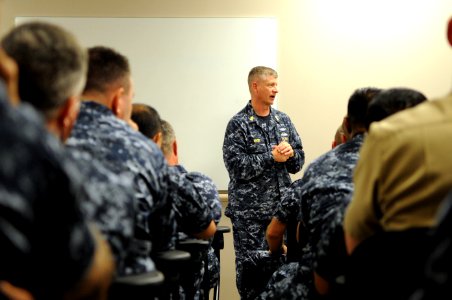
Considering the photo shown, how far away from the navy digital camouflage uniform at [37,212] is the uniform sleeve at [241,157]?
12.5 feet

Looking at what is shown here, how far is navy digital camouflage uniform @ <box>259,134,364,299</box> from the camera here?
2.54 m

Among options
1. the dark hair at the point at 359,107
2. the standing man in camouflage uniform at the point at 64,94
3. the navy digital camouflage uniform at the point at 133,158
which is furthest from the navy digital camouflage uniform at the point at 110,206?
the dark hair at the point at 359,107

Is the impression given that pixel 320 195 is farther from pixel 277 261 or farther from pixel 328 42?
pixel 328 42

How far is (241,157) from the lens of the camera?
5.05 metres

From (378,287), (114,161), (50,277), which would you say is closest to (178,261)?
(114,161)

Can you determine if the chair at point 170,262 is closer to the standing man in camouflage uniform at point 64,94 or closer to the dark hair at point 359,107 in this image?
the standing man in camouflage uniform at point 64,94

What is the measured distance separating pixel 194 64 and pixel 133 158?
360cm

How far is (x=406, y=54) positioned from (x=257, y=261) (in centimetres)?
229

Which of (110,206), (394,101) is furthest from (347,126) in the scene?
(110,206)

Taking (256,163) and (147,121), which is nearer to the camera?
(147,121)

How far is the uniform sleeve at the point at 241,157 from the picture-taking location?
16.4 ft

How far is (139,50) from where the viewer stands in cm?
577

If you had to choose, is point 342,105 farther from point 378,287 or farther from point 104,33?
point 378,287

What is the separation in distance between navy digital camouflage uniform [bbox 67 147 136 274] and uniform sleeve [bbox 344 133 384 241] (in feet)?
1.90
